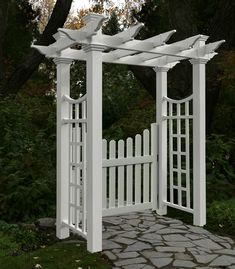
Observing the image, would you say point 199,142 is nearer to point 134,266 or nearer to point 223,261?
point 223,261

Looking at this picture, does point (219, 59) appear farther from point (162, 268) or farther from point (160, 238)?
point (162, 268)

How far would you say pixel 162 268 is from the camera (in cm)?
435

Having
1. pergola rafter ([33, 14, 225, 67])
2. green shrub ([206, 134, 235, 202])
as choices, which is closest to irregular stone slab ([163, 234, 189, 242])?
green shrub ([206, 134, 235, 202])

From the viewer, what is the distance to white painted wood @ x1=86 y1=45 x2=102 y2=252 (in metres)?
4.72

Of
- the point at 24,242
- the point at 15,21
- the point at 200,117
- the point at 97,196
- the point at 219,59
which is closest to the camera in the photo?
the point at 97,196

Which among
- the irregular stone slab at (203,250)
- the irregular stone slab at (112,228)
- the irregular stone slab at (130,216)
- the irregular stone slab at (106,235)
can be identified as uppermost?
the irregular stone slab at (130,216)

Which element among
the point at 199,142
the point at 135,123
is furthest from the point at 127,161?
the point at 135,123

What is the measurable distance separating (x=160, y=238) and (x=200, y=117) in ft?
5.78

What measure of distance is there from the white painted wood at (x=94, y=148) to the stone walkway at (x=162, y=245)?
0.32 m

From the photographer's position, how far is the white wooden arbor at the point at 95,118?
472 centimetres

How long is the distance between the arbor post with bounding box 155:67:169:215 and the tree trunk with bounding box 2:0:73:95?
6087 millimetres

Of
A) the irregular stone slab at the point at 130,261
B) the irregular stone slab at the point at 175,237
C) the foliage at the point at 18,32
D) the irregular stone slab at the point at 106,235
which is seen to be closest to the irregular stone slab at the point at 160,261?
the irregular stone slab at the point at 130,261

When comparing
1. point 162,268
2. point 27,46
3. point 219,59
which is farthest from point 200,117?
point 27,46

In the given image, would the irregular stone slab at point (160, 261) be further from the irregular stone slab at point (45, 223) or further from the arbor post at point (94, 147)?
the irregular stone slab at point (45, 223)
